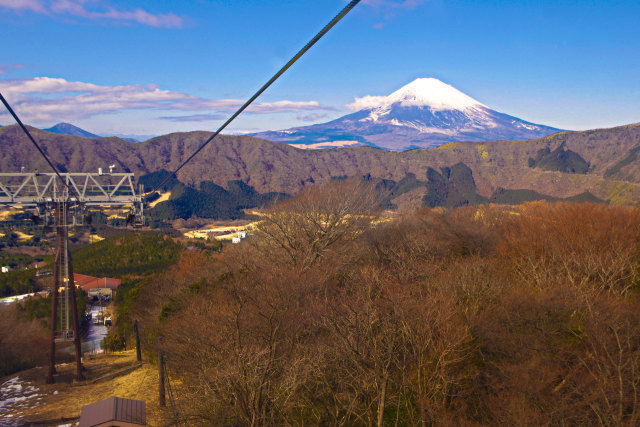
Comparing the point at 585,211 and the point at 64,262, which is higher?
the point at 585,211

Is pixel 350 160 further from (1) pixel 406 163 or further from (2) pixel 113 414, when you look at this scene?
(2) pixel 113 414

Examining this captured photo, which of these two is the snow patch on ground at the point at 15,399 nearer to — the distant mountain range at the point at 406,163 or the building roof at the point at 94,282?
the building roof at the point at 94,282

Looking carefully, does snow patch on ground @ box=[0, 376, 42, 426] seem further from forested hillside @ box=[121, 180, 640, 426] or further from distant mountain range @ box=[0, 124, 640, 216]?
distant mountain range @ box=[0, 124, 640, 216]

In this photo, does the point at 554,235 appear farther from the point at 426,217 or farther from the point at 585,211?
the point at 426,217

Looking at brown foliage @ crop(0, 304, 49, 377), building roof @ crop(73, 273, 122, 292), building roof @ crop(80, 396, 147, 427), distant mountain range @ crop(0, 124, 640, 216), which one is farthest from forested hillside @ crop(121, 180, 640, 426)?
distant mountain range @ crop(0, 124, 640, 216)

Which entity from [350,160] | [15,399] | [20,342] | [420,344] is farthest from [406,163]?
[420,344]

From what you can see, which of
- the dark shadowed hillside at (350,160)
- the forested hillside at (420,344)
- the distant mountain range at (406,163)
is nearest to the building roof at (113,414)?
the forested hillside at (420,344)

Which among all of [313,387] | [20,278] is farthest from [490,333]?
[20,278]

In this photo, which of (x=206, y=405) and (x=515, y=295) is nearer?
(x=206, y=405)
